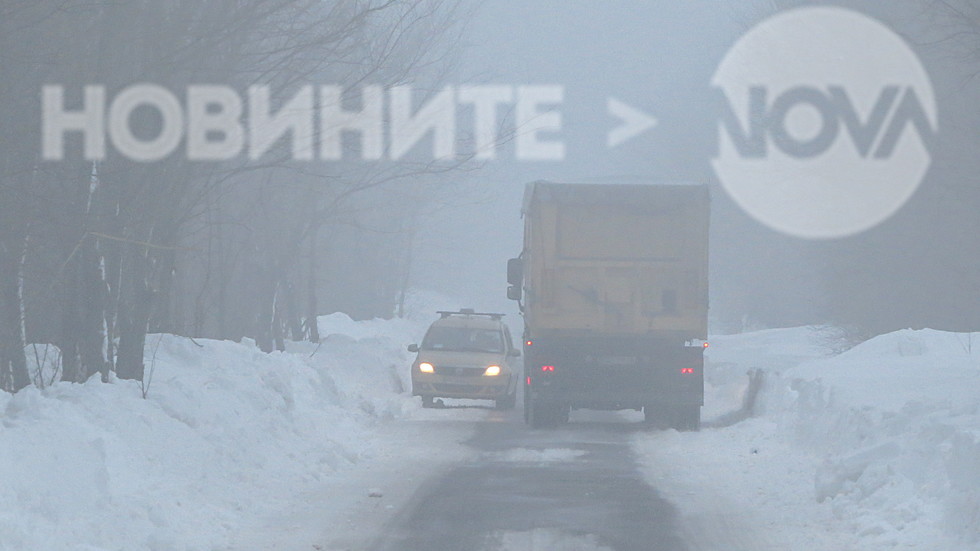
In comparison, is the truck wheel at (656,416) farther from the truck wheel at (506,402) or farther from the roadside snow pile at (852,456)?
the truck wheel at (506,402)

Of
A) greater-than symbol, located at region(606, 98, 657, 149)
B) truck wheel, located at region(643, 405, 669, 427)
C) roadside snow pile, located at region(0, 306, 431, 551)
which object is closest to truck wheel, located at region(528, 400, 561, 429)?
truck wheel, located at region(643, 405, 669, 427)

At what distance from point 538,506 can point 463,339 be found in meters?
13.5

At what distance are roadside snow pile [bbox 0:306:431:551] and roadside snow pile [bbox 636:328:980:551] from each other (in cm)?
378

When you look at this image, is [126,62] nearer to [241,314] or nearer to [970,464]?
[970,464]

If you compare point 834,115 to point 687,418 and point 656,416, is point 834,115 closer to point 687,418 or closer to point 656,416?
point 656,416

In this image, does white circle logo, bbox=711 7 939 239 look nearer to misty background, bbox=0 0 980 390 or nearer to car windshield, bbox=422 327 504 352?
misty background, bbox=0 0 980 390

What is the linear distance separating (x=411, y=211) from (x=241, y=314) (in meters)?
14.8

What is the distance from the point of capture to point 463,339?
24844 millimetres

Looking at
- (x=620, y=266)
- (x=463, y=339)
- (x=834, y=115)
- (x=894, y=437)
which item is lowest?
(x=463, y=339)

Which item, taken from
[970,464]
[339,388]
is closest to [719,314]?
[339,388]

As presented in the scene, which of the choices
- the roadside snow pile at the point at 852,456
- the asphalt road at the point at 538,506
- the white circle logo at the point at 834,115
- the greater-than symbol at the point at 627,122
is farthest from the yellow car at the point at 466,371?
the greater-than symbol at the point at 627,122

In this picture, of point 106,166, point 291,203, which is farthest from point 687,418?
point 291,203

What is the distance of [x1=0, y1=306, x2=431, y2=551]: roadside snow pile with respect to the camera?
8.80m

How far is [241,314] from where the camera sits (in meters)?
33.4
